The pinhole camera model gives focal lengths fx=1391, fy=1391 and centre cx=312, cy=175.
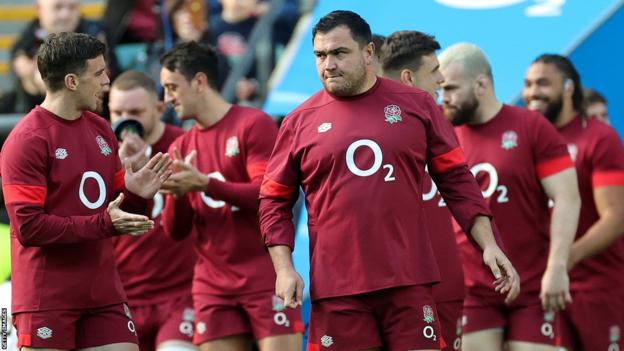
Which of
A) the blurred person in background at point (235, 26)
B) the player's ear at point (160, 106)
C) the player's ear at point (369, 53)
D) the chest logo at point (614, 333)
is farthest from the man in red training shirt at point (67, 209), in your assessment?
the blurred person in background at point (235, 26)

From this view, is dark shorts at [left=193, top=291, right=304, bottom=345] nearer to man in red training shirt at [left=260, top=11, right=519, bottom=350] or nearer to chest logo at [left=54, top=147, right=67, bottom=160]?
man in red training shirt at [left=260, top=11, right=519, bottom=350]

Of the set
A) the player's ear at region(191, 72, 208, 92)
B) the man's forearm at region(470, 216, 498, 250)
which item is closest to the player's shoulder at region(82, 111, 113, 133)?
the player's ear at region(191, 72, 208, 92)

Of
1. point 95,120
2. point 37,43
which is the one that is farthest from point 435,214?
point 37,43

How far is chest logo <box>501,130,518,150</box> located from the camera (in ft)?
30.1

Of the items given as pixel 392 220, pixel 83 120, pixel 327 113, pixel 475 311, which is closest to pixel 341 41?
pixel 327 113

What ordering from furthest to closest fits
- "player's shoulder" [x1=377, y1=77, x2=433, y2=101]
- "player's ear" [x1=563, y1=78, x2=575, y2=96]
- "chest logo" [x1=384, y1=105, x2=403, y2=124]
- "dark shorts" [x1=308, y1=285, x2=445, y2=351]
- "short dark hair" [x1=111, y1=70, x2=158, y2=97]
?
1. "player's ear" [x1=563, y1=78, x2=575, y2=96]
2. "short dark hair" [x1=111, y1=70, x2=158, y2=97]
3. "player's shoulder" [x1=377, y1=77, x2=433, y2=101]
4. "chest logo" [x1=384, y1=105, x2=403, y2=124]
5. "dark shorts" [x1=308, y1=285, x2=445, y2=351]

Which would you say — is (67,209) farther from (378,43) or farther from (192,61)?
(378,43)

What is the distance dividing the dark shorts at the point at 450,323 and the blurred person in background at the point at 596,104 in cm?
351

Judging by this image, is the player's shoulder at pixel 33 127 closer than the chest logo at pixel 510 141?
Yes

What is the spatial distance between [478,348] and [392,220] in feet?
A: 7.52

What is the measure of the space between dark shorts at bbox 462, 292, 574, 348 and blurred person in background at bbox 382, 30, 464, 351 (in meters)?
0.66

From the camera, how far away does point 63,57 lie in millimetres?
7648

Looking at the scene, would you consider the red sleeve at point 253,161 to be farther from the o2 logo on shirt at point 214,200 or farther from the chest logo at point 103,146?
the chest logo at point 103,146

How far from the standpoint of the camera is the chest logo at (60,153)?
24.7 ft
